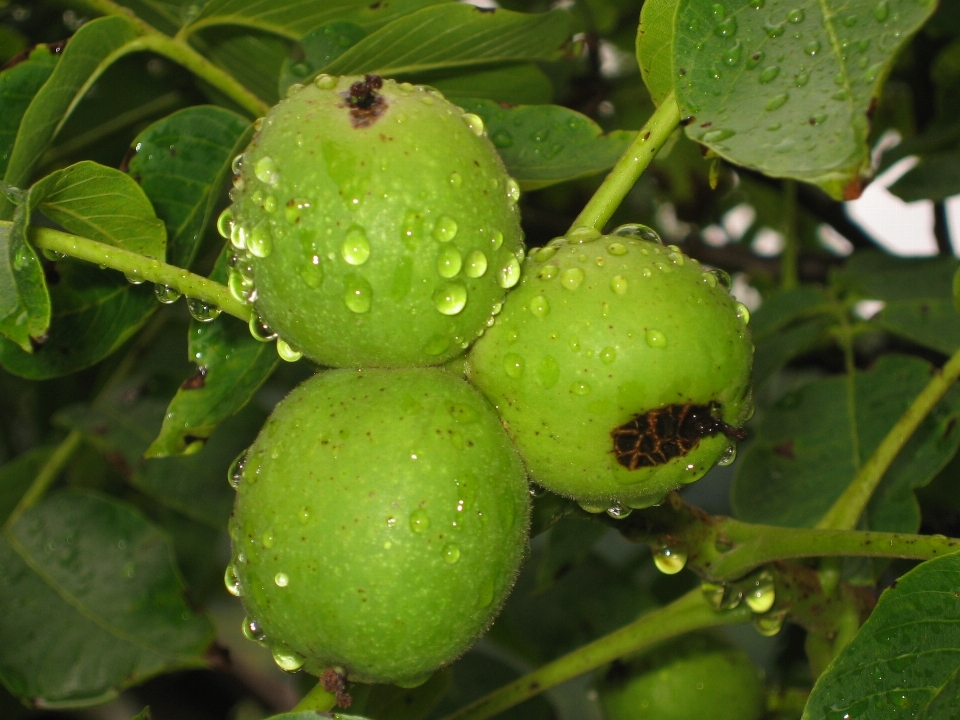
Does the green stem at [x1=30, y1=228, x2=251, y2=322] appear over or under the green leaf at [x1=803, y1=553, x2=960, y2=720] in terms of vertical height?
over

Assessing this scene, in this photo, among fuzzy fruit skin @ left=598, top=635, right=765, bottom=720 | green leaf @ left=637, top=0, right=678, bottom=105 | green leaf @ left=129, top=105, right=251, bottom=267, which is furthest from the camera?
fuzzy fruit skin @ left=598, top=635, right=765, bottom=720

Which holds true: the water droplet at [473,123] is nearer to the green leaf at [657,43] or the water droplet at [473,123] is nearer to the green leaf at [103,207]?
the green leaf at [657,43]

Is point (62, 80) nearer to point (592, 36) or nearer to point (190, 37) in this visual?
point (190, 37)

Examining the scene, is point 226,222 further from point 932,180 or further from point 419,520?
point 932,180

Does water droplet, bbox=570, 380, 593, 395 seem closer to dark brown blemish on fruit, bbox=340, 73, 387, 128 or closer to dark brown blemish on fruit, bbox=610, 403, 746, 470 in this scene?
dark brown blemish on fruit, bbox=610, 403, 746, 470

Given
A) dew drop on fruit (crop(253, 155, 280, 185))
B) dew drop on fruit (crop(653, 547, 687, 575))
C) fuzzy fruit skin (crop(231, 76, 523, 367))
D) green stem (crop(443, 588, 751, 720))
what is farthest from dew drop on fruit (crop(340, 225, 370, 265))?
green stem (crop(443, 588, 751, 720))

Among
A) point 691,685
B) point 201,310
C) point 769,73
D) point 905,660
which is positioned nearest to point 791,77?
point 769,73

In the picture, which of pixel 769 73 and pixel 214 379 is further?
pixel 214 379
